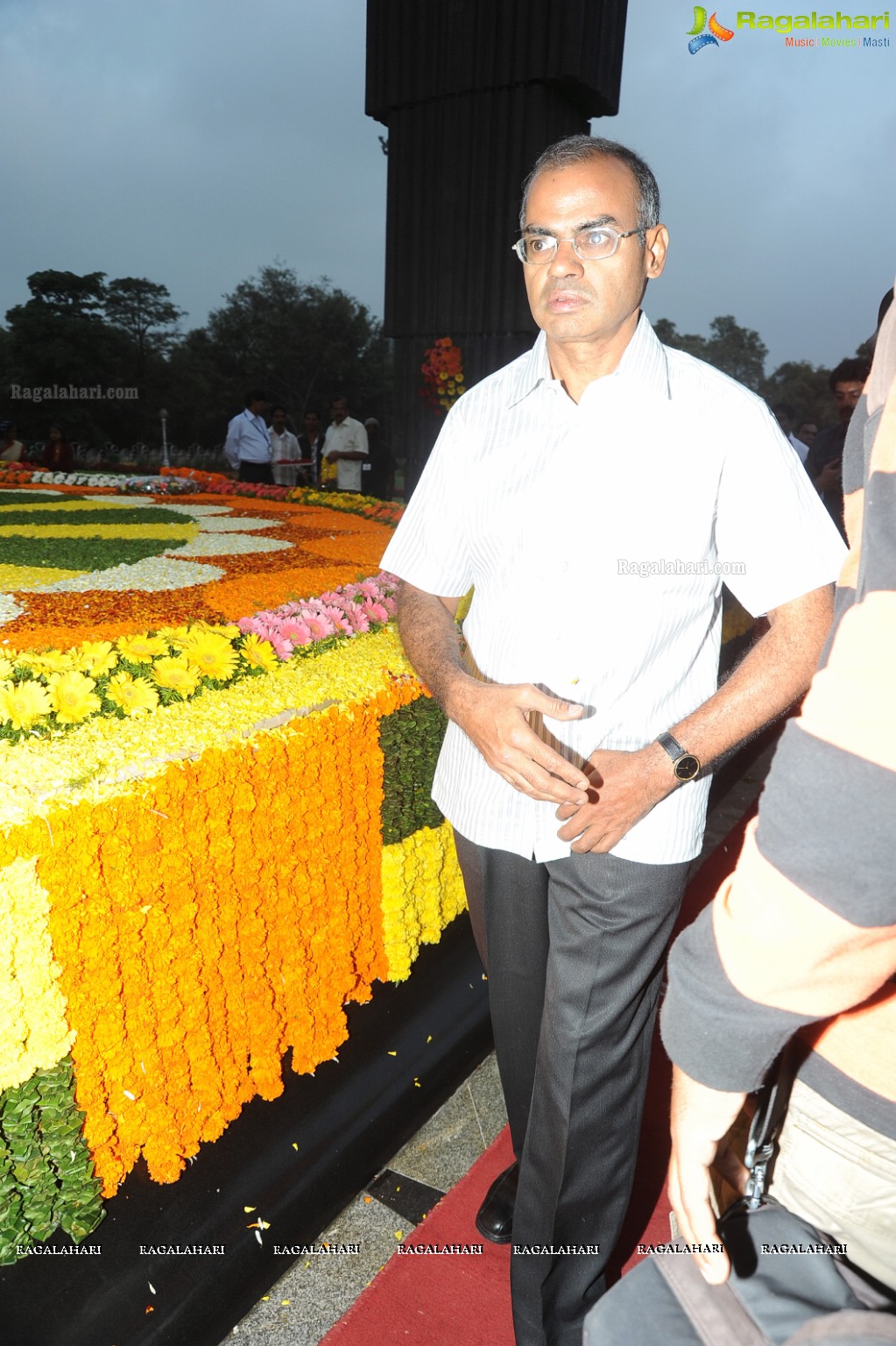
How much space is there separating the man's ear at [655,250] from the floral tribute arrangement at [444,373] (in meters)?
9.08

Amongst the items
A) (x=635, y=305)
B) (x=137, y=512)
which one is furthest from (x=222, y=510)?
(x=635, y=305)

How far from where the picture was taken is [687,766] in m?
1.42

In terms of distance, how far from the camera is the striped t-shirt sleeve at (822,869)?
22.0 inches

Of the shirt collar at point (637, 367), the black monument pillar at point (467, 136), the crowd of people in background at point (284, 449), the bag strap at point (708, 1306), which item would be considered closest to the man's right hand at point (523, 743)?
the shirt collar at point (637, 367)

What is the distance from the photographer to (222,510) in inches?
249

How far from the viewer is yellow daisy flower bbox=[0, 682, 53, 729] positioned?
5.40 ft

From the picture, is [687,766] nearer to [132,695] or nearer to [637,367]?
[637,367]

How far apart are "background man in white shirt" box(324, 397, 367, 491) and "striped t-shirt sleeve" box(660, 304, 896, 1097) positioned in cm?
920

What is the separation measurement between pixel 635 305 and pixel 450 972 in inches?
70.7

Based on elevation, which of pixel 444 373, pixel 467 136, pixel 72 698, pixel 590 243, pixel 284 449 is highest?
pixel 467 136

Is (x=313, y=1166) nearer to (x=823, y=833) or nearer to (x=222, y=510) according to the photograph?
(x=823, y=833)

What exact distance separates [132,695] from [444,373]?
9.36m

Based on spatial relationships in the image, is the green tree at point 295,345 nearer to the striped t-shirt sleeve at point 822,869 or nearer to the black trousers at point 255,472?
the black trousers at point 255,472

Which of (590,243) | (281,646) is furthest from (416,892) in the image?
(590,243)
